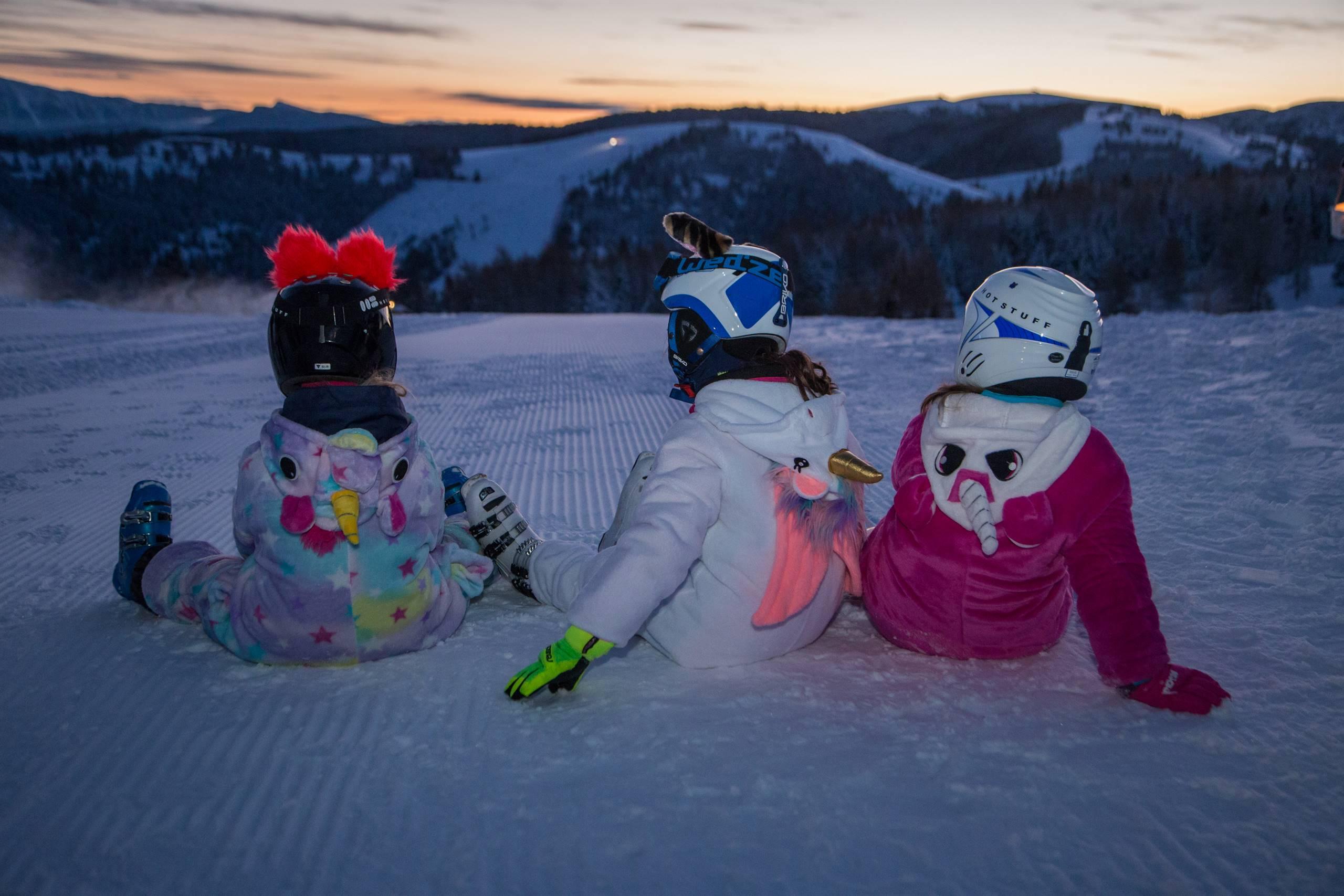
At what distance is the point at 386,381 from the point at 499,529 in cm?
83

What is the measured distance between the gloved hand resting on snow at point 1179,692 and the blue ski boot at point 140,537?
302 cm

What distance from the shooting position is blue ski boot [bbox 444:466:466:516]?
3.16 m

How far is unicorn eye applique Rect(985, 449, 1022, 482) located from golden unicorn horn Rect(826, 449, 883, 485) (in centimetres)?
31

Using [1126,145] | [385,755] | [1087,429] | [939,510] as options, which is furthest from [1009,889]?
[1126,145]

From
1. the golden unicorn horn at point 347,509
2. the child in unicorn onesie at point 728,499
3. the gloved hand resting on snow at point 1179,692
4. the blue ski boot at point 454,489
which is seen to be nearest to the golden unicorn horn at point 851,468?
the child in unicorn onesie at point 728,499

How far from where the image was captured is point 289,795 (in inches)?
75.6

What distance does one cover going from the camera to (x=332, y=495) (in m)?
2.28

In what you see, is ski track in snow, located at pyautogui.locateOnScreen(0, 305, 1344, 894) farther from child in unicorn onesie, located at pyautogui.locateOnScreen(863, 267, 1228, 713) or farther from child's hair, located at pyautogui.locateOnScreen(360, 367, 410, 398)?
child's hair, located at pyautogui.locateOnScreen(360, 367, 410, 398)

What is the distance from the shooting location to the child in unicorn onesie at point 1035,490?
2189 millimetres

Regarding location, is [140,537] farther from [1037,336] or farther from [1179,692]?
[1179,692]

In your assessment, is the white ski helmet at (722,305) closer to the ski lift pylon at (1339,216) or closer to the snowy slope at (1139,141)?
the ski lift pylon at (1339,216)

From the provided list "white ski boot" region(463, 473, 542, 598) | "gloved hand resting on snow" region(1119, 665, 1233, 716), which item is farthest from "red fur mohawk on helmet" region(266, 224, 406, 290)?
"gloved hand resting on snow" region(1119, 665, 1233, 716)

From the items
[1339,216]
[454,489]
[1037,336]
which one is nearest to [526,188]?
[1339,216]

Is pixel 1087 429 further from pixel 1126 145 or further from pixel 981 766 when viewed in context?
pixel 1126 145
